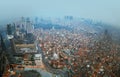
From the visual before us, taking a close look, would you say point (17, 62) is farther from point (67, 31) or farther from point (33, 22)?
point (67, 31)

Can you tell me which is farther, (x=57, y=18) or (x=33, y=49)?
(x=57, y=18)

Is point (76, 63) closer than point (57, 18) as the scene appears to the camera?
Yes

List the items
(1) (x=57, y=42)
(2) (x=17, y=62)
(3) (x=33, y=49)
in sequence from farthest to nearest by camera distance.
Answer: (1) (x=57, y=42), (3) (x=33, y=49), (2) (x=17, y=62)

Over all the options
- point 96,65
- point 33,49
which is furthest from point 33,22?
point 96,65

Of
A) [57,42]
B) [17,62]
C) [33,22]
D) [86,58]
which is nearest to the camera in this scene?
[17,62]

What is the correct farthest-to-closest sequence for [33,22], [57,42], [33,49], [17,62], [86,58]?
1. [33,22]
2. [57,42]
3. [33,49]
4. [86,58]
5. [17,62]

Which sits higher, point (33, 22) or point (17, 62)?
point (33, 22)

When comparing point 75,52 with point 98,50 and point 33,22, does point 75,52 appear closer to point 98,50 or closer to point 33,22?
point 98,50

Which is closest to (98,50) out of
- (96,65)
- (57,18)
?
(96,65)

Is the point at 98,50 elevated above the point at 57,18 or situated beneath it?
situated beneath
